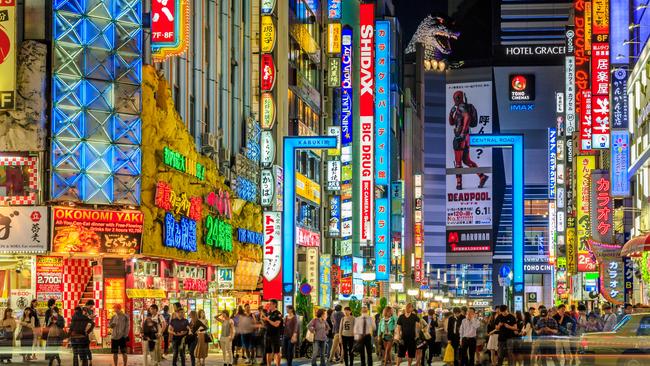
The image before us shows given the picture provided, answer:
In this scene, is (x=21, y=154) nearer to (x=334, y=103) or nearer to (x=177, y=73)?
(x=177, y=73)

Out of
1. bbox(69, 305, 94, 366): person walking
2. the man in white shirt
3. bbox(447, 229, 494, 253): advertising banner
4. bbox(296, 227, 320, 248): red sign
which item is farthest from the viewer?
bbox(447, 229, 494, 253): advertising banner

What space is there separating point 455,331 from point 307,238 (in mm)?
34544

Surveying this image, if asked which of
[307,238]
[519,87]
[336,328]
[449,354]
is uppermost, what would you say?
[519,87]

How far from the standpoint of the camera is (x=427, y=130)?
17125 cm

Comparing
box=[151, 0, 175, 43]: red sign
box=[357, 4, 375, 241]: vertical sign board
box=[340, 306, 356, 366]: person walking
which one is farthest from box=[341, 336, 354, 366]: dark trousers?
box=[357, 4, 375, 241]: vertical sign board

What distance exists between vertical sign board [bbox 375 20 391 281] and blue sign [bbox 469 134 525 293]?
36705 mm

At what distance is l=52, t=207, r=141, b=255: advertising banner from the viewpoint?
122 ft

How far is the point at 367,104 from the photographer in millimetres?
73812

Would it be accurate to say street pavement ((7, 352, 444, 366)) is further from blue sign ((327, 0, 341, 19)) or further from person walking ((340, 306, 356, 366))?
blue sign ((327, 0, 341, 19))

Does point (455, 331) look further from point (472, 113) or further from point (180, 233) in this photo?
point (472, 113)

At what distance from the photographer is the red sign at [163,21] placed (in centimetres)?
4006

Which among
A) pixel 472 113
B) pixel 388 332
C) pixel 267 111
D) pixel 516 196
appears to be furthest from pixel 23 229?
pixel 472 113

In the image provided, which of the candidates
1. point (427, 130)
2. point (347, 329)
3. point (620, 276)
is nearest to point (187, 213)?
point (347, 329)

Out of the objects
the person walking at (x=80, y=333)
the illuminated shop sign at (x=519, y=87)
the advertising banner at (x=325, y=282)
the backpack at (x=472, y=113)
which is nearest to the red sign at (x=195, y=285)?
the advertising banner at (x=325, y=282)
